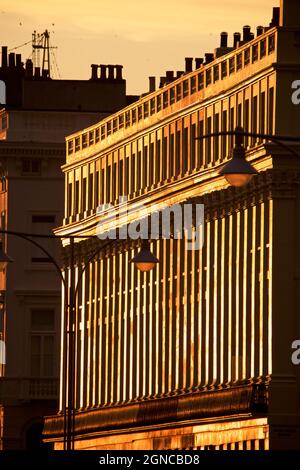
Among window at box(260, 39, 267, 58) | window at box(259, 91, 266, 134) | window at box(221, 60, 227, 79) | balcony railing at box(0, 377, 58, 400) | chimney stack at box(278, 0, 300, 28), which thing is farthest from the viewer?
balcony railing at box(0, 377, 58, 400)

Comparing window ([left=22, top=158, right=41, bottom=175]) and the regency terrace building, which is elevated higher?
window ([left=22, top=158, right=41, bottom=175])

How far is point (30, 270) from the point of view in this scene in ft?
498

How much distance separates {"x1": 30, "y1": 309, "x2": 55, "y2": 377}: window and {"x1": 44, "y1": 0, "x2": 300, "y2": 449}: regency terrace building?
4.43 m

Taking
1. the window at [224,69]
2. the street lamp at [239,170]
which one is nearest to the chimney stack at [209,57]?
the window at [224,69]

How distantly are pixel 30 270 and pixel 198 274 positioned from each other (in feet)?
105

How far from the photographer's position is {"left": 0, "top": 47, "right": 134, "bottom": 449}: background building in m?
150

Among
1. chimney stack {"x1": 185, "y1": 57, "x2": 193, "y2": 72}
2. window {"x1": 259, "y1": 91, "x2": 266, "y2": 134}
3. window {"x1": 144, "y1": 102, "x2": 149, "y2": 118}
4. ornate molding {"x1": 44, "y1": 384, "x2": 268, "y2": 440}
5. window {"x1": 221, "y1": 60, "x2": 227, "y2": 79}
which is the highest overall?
chimney stack {"x1": 185, "y1": 57, "x2": 193, "y2": 72}

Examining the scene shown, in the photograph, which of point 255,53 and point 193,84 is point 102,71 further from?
point 255,53

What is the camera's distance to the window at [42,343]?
A: 151 meters

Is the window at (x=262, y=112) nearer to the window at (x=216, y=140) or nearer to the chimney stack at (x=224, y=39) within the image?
the window at (x=216, y=140)

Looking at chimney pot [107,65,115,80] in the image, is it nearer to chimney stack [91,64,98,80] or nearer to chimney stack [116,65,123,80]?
chimney stack [116,65,123,80]

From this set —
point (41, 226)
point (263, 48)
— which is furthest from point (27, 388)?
point (263, 48)

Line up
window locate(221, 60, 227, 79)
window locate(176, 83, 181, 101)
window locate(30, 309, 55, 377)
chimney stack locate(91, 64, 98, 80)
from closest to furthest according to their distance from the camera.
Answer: window locate(221, 60, 227, 79), window locate(176, 83, 181, 101), window locate(30, 309, 55, 377), chimney stack locate(91, 64, 98, 80)

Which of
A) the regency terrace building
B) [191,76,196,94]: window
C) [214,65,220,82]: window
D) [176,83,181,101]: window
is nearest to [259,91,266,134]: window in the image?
the regency terrace building
